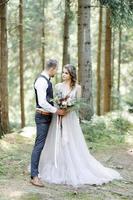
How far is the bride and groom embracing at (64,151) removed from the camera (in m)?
A: 7.89

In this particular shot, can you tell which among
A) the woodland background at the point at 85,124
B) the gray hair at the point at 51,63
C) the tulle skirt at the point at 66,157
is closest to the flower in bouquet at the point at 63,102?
the tulle skirt at the point at 66,157

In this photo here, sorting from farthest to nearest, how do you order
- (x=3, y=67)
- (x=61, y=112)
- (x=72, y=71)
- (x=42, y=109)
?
(x=3, y=67), (x=72, y=71), (x=61, y=112), (x=42, y=109)

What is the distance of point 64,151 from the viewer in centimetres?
838

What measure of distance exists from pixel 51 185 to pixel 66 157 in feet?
2.10

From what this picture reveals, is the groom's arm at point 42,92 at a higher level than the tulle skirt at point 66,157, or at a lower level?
→ higher

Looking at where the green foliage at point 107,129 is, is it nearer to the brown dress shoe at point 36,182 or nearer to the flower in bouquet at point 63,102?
the flower in bouquet at point 63,102

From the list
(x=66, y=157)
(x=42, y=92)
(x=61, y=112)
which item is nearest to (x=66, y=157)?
(x=66, y=157)

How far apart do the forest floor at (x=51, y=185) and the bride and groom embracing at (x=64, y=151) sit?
252mm

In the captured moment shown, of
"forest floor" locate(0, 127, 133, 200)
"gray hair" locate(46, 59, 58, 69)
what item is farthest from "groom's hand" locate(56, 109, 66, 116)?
"forest floor" locate(0, 127, 133, 200)

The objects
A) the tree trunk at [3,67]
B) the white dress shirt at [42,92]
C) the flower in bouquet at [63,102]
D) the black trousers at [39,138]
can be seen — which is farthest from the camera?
the tree trunk at [3,67]

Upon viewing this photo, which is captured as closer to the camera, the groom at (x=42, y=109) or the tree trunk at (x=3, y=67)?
the groom at (x=42, y=109)

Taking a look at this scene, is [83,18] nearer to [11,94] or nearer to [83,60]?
[83,60]

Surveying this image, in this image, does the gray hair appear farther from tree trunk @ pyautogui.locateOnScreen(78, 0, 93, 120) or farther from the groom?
tree trunk @ pyautogui.locateOnScreen(78, 0, 93, 120)

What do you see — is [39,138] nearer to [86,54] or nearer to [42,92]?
[42,92]
